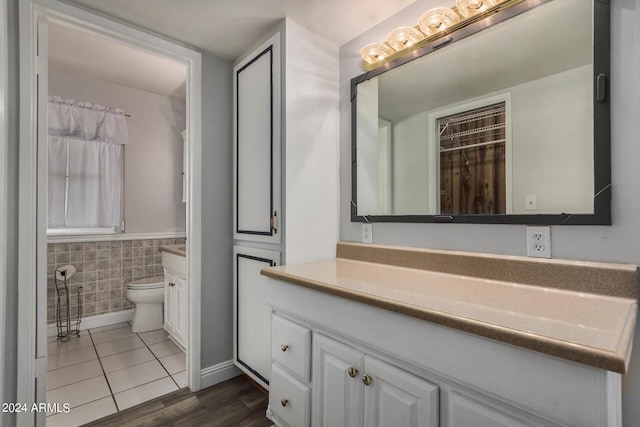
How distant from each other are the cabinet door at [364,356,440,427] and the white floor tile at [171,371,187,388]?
147 cm

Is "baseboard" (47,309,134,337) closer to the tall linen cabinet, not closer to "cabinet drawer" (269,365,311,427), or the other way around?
the tall linen cabinet

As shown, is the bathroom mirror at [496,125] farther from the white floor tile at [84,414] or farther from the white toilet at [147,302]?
the white toilet at [147,302]

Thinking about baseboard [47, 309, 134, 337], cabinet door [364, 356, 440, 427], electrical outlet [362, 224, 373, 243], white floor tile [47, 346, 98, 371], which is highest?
electrical outlet [362, 224, 373, 243]

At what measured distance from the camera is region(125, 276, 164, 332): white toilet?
274 centimetres

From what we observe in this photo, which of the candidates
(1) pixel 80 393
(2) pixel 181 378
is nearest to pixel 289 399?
(2) pixel 181 378

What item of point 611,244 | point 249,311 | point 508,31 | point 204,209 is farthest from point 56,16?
point 611,244

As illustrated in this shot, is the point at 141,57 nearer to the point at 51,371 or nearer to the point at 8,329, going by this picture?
the point at 8,329

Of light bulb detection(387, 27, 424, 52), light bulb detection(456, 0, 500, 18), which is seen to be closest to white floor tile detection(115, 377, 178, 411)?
light bulb detection(387, 27, 424, 52)

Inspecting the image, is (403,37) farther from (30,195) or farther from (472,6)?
(30,195)

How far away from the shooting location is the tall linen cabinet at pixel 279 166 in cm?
168

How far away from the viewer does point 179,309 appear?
2430 millimetres

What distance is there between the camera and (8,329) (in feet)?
4.56

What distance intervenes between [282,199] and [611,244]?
136cm

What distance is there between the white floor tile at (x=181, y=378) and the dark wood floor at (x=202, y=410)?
63 mm
